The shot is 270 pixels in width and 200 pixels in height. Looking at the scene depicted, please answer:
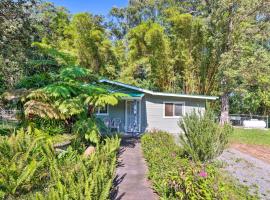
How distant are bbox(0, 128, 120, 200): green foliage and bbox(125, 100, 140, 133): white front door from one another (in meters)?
9.89

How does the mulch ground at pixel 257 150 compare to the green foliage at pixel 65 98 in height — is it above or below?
below

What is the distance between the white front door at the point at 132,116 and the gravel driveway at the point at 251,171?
21.3 feet

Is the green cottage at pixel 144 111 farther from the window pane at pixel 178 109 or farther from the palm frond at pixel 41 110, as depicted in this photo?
the palm frond at pixel 41 110

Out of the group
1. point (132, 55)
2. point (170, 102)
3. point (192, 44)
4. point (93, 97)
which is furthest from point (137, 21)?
point (93, 97)

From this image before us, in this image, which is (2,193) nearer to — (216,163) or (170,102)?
(216,163)

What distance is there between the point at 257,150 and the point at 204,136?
6641 mm

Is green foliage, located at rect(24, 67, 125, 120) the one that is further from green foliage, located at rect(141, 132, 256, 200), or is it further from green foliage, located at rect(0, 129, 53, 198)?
green foliage, located at rect(141, 132, 256, 200)

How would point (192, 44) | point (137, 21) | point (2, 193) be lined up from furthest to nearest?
point (137, 21)
point (192, 44)
point (2, 193)

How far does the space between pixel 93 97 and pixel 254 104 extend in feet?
78.5

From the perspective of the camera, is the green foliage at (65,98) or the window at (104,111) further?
the window at (104,111)

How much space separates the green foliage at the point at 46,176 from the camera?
447 centimetres

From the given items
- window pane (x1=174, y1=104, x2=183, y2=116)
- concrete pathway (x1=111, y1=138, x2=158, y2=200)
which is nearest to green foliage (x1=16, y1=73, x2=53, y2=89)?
concrete pathway (x1=111, y1=138, x2=158, y2=200)

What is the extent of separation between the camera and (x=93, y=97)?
9.40m

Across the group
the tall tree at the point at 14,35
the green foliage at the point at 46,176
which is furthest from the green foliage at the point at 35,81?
the green foliage at the point at 46,176
